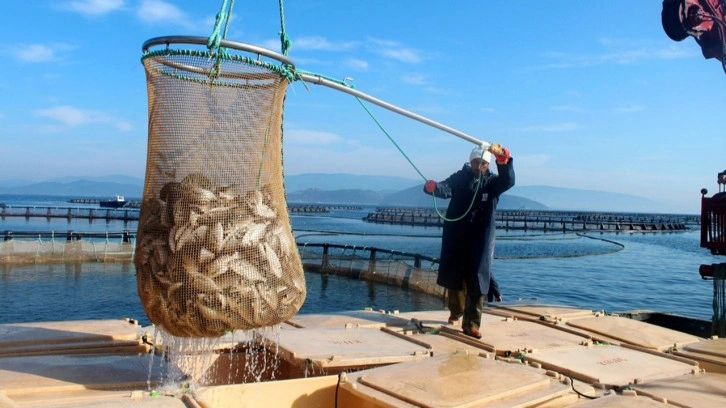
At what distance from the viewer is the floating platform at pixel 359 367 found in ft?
12.4

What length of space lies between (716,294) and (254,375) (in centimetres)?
983

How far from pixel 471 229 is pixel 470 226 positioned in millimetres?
39

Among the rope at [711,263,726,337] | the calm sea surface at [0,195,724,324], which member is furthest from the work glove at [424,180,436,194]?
the rope at [711,263,726,337]

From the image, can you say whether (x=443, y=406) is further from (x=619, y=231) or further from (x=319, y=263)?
(x=619, y=231)

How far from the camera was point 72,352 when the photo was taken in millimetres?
4836

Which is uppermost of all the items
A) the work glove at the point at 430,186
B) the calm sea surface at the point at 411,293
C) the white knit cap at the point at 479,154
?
the white knit cap at the point at 479,154

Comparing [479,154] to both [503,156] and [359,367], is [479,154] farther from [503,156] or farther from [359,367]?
[359,367]

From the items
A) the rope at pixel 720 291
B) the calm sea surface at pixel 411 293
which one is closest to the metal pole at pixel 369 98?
the calm sea surface at pixel 411 293

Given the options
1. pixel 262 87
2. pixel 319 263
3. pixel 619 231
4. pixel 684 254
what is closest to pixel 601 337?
pixel 262 87

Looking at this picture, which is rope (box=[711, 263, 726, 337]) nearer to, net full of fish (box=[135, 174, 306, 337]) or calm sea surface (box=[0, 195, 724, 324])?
calm sea surface (box=[0, 195, 724, 324])

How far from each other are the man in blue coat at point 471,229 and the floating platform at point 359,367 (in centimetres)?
37

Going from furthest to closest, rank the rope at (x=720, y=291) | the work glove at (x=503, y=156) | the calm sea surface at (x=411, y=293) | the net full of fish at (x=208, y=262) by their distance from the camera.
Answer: the calm sea surface at (x=411, y=293) → the rope at (x=720, y=291) → the work glove at (x=503, y=156) → the net full of fish at (x=208, y=262)

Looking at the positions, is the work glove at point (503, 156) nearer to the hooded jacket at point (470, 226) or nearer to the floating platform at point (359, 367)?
the hooded jacket at point (470, 226)

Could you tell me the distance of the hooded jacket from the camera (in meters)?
A: 6.21
